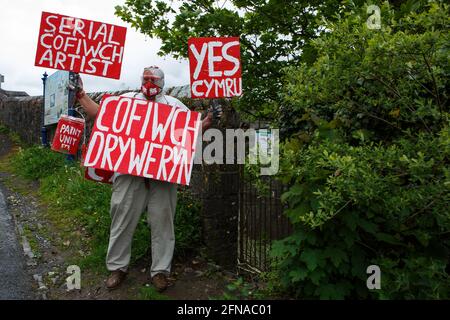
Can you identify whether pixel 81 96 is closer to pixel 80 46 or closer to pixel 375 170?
pixel 80 46

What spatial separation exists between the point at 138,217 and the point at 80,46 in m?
1.93

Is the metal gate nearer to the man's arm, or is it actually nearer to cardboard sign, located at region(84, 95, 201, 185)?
cardboard sign, located at region(84, 95, 201, 185)

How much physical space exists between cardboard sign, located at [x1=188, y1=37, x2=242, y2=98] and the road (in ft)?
8.89

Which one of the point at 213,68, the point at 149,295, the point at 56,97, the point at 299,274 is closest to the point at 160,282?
A: the point at 149,295

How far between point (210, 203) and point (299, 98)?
1.91 m

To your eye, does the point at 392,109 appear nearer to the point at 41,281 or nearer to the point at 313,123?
the point at 313,123

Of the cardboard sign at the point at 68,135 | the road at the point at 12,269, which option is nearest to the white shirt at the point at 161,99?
the road at the point at 12,269

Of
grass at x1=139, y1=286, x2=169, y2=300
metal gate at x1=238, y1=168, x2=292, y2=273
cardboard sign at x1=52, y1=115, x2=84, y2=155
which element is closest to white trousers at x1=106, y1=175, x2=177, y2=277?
grass at x1=139, y1=286, x2=169, y2=300

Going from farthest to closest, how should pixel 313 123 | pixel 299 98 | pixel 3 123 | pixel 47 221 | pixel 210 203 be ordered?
pixel 3 123 < pixel 47 221 < pixel 210 203 < pixel 313 123 < pixel 299 98

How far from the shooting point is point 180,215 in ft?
17.3

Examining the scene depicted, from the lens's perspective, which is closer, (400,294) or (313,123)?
(400,294)

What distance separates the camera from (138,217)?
4207mm

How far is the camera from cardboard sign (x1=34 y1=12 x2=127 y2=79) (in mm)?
4508

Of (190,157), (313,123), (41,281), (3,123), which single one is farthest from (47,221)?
(3,123)
